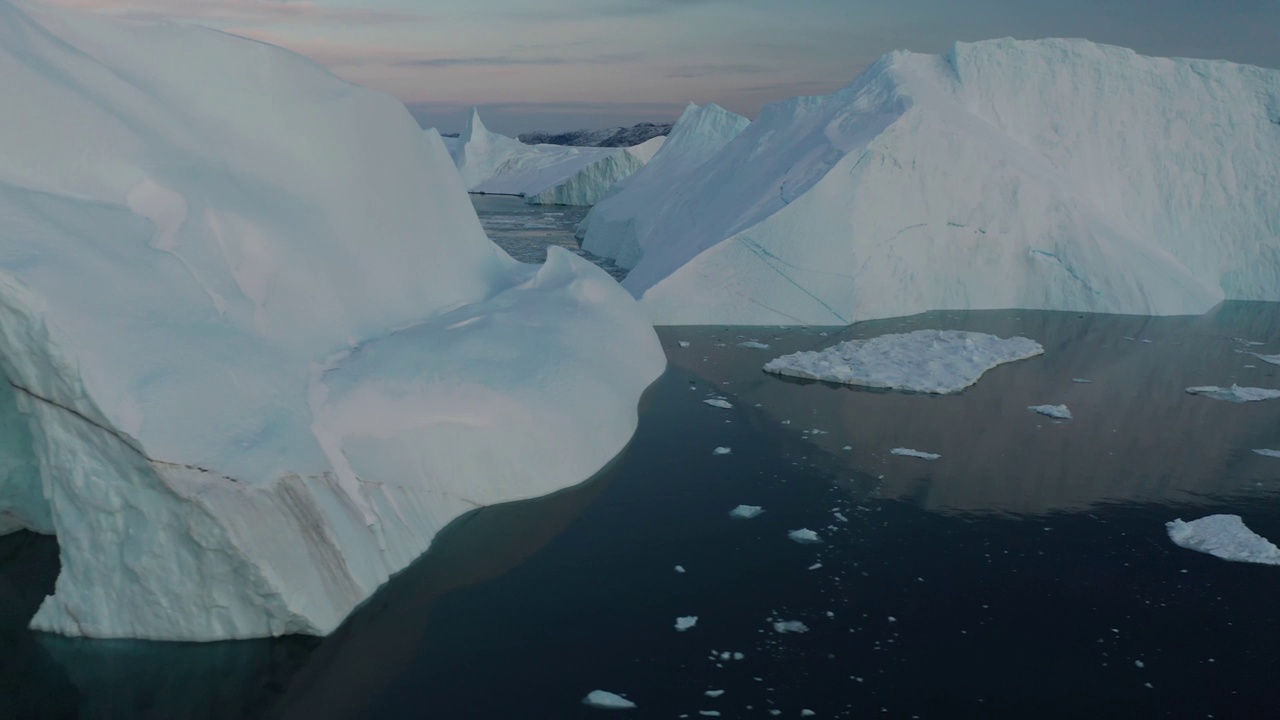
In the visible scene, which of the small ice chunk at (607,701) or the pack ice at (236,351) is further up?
the pack ice at (236,351)

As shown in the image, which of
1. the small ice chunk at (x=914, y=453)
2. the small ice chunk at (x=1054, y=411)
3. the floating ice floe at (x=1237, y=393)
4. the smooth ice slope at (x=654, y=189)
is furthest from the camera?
the smooth ice slope at (x=654, y=189)

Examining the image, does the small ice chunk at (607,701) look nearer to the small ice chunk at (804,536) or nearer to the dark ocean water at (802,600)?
the dark ocean water at (802,600)

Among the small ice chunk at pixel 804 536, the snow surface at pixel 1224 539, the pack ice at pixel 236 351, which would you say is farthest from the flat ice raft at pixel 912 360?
the small ice chunk at pixel 804 536

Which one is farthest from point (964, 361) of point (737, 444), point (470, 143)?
point (470, 143)

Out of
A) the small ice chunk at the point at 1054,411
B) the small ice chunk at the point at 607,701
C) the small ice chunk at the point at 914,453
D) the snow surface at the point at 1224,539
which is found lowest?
the small ice chunk at the point at 1054,411

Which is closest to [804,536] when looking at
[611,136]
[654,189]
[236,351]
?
[236,351]

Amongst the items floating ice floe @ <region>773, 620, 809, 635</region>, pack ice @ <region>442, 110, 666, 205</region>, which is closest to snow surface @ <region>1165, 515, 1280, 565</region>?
floating ice floe @ <region>773, 620, 809, 635</region>

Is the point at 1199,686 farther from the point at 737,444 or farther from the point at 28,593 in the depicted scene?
the point at 28,593
